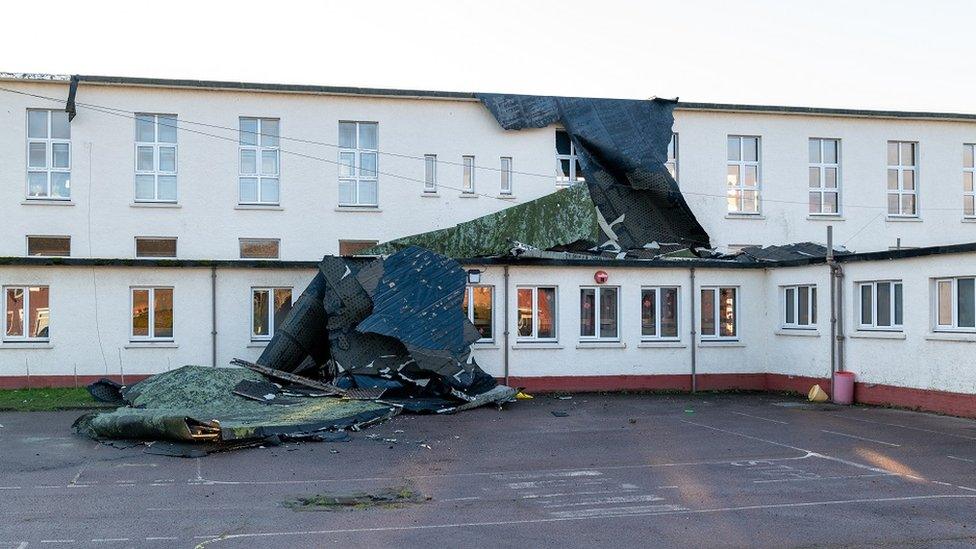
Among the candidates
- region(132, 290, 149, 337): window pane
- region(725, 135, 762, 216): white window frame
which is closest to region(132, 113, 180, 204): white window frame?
region(132, 290, 149, 337): window pane

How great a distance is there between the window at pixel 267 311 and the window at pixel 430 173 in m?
8.69

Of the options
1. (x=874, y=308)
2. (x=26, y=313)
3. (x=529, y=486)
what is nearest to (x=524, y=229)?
(x=874, y=308)

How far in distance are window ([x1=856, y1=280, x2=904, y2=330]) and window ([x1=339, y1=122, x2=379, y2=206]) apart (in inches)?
621

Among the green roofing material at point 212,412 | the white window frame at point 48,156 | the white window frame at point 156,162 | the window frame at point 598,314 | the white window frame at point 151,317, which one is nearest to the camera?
the green roofing material at point 212,412

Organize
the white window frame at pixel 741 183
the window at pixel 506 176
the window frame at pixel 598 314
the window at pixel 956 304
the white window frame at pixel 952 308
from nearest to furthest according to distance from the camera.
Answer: the window at pixel 956 304
the white window frame at pixel 952 308
the window frame at pixel 598 314
the window at pixel 506 176
the white window frame at pixel 741 183

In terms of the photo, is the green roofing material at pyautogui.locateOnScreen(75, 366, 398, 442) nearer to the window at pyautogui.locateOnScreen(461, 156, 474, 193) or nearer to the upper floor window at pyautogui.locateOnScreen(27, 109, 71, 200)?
the upper floor window at pyautogui.locateOnScreen(27, 109, 71, 200)

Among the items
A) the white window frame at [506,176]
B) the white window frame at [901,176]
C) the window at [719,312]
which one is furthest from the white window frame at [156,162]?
the white window frame at [901,176]

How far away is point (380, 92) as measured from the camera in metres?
31.5

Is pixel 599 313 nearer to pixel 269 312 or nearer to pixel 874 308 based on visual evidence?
pixel 874 308

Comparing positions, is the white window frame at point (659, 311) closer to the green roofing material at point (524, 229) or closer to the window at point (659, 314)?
the window at point (659, 314)

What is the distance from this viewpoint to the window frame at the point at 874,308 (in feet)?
68.6

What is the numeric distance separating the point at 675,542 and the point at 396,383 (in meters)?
12.3

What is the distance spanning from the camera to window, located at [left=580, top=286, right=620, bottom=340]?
83.2ft

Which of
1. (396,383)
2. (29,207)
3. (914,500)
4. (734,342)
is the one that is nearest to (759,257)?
(734,342)
